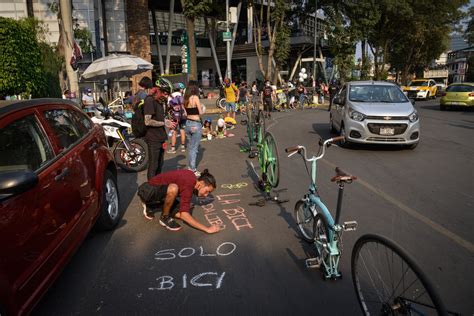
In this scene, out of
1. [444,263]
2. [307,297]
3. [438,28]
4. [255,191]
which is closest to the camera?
[307,297]

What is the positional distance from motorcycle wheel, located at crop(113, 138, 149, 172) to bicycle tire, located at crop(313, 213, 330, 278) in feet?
17.7

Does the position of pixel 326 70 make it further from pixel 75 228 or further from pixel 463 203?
pixel 75 228

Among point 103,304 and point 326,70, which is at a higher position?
point 326,70

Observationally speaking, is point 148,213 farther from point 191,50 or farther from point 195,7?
point 195,7

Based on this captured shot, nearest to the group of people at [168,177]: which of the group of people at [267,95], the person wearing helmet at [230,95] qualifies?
the group of people at [267,95]

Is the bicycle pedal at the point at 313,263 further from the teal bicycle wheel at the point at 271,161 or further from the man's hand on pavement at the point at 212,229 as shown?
the teal bicycle wheel at the point at 271,161

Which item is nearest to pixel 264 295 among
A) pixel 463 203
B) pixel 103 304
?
pixel 103 304

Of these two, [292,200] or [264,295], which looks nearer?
[264,295]

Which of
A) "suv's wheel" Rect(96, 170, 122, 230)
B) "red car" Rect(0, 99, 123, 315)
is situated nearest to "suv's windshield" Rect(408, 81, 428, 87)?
"suv's wheel" Rect(96, 170, 122, 230)

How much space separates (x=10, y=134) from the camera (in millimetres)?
2908

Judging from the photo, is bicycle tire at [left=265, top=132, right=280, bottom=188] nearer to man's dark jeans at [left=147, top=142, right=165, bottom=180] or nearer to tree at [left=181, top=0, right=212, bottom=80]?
man's dark jeans at [left=147, top=142, right=165, bottom=180]

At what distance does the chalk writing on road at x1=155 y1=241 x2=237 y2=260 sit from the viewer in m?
3.98

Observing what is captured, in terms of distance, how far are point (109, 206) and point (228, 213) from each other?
1580mm

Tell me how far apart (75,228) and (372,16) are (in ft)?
108
